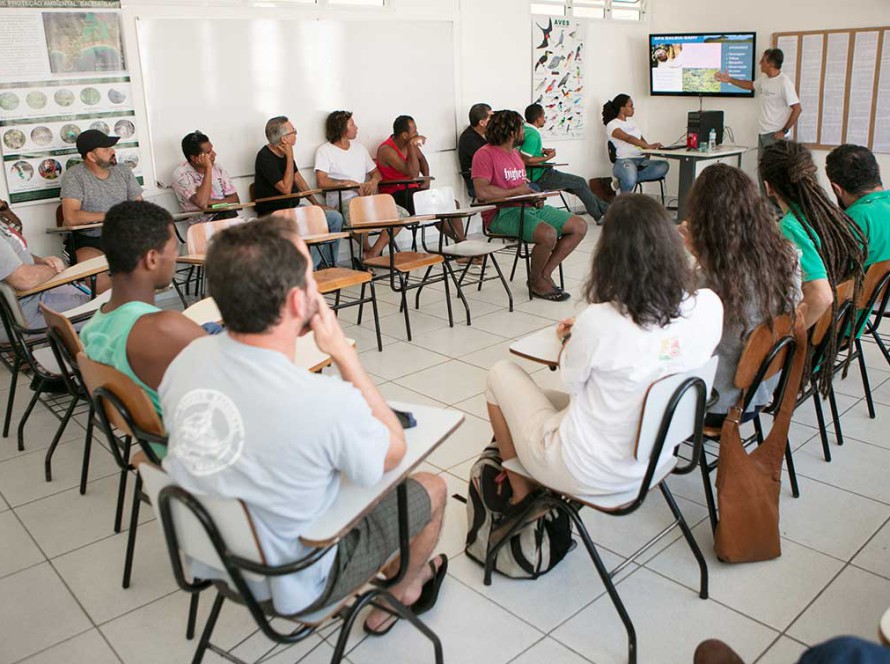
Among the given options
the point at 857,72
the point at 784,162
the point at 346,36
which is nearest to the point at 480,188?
the point at 346,36

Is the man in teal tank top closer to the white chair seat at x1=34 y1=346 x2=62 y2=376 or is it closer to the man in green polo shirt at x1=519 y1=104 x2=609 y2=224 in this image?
the white chair seat at x1=34 y1=346 x2=62 y2=376

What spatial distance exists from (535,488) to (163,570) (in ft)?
3.97

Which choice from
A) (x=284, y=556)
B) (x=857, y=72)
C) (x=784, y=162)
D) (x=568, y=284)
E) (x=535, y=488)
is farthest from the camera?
(x=857, y=72)

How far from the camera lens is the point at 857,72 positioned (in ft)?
23.3

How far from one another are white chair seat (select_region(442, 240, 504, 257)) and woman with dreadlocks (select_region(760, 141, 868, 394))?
2.08 meters

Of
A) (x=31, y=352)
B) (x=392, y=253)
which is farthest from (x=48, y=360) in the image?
(x=392, y=253)

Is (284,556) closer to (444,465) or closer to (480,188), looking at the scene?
(444,465)

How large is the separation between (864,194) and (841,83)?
4.80m

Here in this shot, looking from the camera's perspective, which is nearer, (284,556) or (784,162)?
(284,556)

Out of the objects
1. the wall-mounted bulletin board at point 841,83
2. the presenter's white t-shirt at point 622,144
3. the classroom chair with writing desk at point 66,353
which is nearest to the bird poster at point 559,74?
the presenter's white t-shirt at point 622,144

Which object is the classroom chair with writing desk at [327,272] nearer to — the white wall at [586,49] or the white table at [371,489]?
the white wall at [586,49]

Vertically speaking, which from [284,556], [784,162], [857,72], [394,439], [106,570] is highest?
Answer: [857,72]

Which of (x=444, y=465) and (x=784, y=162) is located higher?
(x=784, y=162)

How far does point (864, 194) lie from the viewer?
10.5 feet
